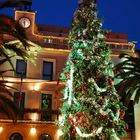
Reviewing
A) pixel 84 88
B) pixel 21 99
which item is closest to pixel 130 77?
pixel 84 88

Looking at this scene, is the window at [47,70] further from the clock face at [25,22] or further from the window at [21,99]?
the clock face at [25,22]

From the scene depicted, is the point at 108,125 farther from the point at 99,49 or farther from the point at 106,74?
the point at 99,49

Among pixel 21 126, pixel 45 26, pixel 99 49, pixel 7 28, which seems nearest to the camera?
pixel 7 28

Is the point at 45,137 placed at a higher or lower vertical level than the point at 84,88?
lower

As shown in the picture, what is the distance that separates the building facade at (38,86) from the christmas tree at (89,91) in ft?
27.6

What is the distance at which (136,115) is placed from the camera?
1357 inches

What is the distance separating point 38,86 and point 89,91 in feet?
40.0

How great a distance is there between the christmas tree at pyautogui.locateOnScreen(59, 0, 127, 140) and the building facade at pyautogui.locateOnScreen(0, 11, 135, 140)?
8.41m

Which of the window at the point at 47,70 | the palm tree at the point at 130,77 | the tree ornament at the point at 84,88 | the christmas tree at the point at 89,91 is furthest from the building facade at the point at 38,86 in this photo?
the tree ornament at the point at 84,88

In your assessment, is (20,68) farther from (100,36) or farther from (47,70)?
(100,36)

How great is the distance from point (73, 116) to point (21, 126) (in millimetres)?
11388

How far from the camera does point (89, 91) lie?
21.0m

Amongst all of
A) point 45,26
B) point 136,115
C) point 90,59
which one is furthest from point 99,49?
point 45,26

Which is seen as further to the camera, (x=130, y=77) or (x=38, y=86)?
(x=38, y=86)
